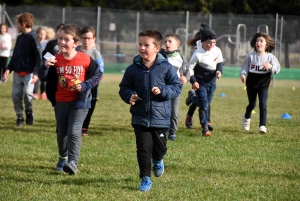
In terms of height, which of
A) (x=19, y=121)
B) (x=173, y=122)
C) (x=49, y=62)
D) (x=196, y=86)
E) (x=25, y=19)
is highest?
(x=25, y=19)

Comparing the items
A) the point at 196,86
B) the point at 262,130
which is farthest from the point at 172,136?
the point at 262,130

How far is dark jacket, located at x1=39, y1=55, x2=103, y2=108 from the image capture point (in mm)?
7855

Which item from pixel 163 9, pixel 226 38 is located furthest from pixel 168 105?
pixel 163 9

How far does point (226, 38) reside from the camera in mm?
28000

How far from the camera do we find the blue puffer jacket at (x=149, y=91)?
22.9 ft

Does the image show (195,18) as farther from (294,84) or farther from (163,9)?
(163,9)

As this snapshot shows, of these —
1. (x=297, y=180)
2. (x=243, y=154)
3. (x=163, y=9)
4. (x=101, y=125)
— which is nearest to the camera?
(x=297, y=180)

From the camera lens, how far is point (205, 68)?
11773mm

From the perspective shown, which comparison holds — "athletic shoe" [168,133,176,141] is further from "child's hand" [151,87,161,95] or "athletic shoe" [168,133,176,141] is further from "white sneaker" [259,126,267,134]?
"child's hand" [151,87,161,95]

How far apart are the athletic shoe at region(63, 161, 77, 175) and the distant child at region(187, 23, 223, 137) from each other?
417cm

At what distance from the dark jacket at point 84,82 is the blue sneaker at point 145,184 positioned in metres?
1.36

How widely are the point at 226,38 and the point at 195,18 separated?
1.51 metres

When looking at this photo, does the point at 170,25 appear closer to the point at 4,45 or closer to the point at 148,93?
the point at 4,45

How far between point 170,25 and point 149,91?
21.6 meters
